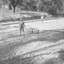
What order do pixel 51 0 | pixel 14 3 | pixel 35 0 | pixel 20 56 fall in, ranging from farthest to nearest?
pixel 51 0 → pixel 35 0 → pixel 14 3 → pixel 20 56

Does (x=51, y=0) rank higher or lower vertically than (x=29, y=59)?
higher

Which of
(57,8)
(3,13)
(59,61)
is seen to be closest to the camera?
(59,61)

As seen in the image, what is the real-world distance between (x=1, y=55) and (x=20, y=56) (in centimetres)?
101

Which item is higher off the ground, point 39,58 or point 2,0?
point 2,0

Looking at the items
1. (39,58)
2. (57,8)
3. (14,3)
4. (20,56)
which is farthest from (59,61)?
(57,8)

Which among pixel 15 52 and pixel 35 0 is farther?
pixel 35 0

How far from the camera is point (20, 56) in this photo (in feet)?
23.2

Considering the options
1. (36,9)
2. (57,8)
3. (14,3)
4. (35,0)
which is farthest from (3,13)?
(57,8)

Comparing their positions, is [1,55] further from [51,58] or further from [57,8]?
[57,8]

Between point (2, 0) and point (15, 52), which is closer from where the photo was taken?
point (15, 52)

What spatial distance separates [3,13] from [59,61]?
1055 inches

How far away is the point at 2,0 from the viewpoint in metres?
37.8

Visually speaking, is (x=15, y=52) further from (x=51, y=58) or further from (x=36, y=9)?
(x=36, y=9)

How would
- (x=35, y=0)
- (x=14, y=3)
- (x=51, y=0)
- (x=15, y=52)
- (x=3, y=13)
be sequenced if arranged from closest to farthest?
1. (x=15, y=52)
2. (x=3, y=13)
3. (x=14, y=3)
4. (x=35, y=0)
5. (x=51, y=0)
